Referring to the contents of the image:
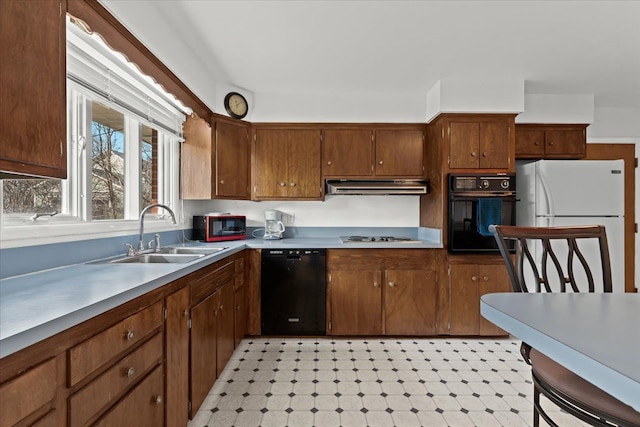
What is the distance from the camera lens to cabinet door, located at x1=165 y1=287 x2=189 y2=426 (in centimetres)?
146

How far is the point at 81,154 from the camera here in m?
1.83

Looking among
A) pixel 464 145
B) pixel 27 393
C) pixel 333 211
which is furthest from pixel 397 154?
pixel 27 393

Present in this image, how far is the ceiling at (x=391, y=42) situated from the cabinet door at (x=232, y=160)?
46 centimetres

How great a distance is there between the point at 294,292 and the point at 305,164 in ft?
4.22

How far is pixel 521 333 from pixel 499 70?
2658 millimetres

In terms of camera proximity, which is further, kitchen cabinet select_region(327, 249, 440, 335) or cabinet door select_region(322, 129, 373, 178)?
cabinet door select_region(322, 129, 373, 178)

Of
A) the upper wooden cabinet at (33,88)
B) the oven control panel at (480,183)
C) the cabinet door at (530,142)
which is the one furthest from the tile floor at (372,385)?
the cabinet door at (530,142)

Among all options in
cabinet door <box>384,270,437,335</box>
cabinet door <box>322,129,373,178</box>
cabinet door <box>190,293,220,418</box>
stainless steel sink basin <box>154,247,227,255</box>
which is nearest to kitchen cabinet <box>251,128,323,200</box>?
cabinet door <box>322,129,373,178</box>

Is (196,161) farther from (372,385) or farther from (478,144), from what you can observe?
(478,144)

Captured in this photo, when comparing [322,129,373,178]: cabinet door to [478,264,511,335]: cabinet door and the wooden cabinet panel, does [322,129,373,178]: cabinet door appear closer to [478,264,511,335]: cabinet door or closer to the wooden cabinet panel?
the wooden cabinet panel

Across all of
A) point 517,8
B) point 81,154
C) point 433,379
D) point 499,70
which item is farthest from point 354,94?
point 433,379

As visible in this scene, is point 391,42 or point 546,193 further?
point 546,193

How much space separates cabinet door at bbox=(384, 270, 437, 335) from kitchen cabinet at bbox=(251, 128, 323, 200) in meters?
1.14

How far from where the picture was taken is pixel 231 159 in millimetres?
3121
